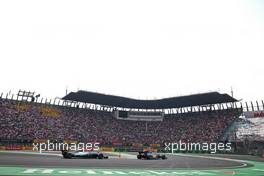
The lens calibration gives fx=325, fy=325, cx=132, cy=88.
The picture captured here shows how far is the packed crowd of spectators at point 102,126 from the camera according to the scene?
7294cm

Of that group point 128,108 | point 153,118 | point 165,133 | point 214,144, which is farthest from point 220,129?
point 128,108

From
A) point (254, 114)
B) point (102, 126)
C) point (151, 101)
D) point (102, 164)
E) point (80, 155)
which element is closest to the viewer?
point (102, 164)

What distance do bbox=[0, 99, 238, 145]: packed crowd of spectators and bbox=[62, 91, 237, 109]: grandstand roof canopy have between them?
13.1 feet

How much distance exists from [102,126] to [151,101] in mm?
14812

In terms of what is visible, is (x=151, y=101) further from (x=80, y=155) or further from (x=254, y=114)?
(x=80, y=155)

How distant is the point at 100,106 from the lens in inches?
3652

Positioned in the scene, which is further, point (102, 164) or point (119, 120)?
point (119, 120)

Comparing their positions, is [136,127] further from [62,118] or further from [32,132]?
[32,132]

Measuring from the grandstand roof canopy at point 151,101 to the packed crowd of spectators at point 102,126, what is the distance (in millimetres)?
3982

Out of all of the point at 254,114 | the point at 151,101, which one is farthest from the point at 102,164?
the point at 254,114

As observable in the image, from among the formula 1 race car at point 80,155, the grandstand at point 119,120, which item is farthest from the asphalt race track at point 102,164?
the grandstand at point 119,120

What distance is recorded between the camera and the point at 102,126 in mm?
87500

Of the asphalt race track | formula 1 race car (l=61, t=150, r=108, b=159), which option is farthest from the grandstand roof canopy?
the asphalt race track

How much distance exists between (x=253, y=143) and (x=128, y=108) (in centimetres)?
3758
